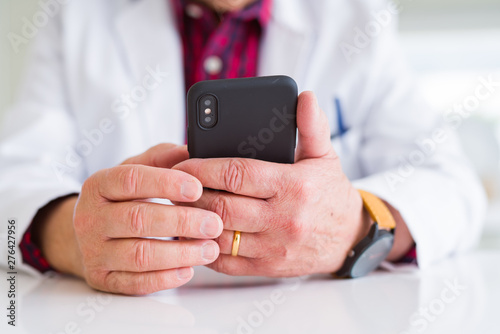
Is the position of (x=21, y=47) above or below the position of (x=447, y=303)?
above

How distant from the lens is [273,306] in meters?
0.43

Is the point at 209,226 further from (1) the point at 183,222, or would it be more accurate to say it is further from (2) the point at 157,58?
(2) the point at 157,58

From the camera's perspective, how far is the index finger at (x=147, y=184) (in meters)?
0.41

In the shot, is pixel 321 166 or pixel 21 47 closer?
pixel 321 166

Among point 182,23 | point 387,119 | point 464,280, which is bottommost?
point 464,280

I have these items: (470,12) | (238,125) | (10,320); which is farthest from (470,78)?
(10,320)

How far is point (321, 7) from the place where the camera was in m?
0.84

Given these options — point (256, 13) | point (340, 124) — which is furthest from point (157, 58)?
point (340, 124)

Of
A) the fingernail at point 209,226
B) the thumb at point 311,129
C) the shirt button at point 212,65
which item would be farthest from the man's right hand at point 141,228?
the shirt button at point 212,65

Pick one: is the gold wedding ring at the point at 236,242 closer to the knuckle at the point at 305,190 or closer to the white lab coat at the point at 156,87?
the knuckle at the point at 305,190

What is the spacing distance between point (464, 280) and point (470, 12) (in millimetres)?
1548

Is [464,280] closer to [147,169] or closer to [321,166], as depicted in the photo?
[321,166]

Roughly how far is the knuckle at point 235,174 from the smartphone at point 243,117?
0.09ft

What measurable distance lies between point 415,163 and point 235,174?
418mm
